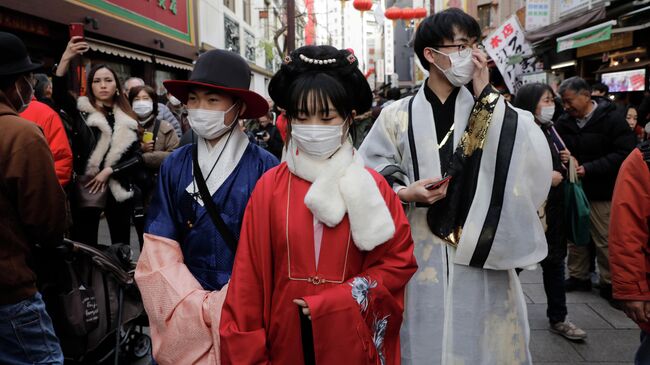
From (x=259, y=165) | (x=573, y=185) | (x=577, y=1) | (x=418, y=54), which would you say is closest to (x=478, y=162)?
(x=418, y=54)

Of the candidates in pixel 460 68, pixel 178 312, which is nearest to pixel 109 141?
pixel 178 312

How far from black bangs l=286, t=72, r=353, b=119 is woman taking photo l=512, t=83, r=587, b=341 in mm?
2677

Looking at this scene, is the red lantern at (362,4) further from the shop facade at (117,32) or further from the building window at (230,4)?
the shop facade at (117,32)

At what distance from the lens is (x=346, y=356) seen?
1.71 meters

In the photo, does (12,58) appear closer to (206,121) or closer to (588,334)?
(206,121)

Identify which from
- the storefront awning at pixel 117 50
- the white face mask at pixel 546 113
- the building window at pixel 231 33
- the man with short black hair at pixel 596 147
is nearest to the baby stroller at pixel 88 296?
the white face mask at pixel 546 113

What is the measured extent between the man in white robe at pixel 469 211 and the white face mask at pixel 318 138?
1.71 feet

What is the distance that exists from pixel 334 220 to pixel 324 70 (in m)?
0.59

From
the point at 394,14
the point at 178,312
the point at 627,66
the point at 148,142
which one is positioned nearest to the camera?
the point at 178,312

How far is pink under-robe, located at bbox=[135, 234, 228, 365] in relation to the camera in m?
2.03

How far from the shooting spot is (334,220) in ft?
5.96

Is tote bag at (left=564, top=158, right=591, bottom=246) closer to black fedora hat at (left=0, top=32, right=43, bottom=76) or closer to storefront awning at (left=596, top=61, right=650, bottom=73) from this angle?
black fedora hat at (left=0, top=32, right=43, bottom=76)

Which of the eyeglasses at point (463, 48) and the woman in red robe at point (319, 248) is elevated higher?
the eyeglasses at point (463, 48)

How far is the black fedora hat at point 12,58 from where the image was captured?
2.36m
